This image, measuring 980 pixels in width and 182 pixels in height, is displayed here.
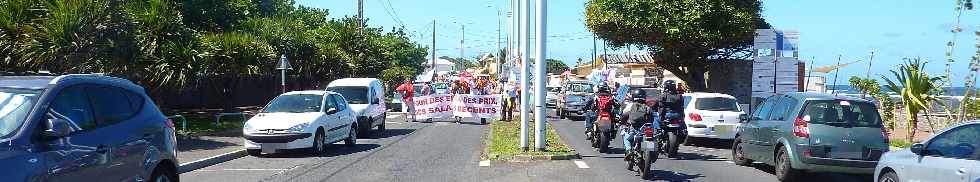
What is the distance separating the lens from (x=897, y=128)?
22.4 meters

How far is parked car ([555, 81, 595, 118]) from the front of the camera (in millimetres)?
29297

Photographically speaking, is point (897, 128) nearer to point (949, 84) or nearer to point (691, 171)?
point (949, 84)

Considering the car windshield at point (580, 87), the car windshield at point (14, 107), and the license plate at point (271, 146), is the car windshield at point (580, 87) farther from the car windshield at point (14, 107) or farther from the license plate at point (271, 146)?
the car windshield at point (14, 107)

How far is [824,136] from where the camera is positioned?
1062 centimetres

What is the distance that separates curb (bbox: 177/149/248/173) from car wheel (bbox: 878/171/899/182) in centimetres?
932

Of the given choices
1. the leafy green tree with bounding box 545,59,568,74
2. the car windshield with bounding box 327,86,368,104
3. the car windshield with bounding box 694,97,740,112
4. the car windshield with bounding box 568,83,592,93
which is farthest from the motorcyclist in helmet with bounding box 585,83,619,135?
the leafy green tree with bounding box 545,59,568,74

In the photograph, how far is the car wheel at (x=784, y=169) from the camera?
35.8 feet

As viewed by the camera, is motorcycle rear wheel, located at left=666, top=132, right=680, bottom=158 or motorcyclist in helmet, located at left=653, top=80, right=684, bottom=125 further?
motorcyclist in helmet, located at left=653, top=80, right=684, bottom=125

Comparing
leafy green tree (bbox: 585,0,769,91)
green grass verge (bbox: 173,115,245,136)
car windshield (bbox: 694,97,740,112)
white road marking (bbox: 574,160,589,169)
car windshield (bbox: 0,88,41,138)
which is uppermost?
leafy green tree (bbox: 585,0,769,91)

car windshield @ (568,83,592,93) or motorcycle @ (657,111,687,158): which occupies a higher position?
car windshield @ (568,83,592,93)

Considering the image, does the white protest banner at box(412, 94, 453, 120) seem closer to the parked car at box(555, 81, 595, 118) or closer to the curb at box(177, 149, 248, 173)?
the parked car at box(555, 81, 595, 118)

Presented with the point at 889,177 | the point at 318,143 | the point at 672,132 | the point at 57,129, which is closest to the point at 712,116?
the point at 672,132

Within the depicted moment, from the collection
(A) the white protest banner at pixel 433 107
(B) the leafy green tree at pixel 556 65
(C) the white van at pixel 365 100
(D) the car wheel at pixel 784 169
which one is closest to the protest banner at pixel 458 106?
(A) the white protest banner at pixel 433 107

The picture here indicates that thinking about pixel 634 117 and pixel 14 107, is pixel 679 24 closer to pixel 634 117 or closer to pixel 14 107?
pixel 634 117
